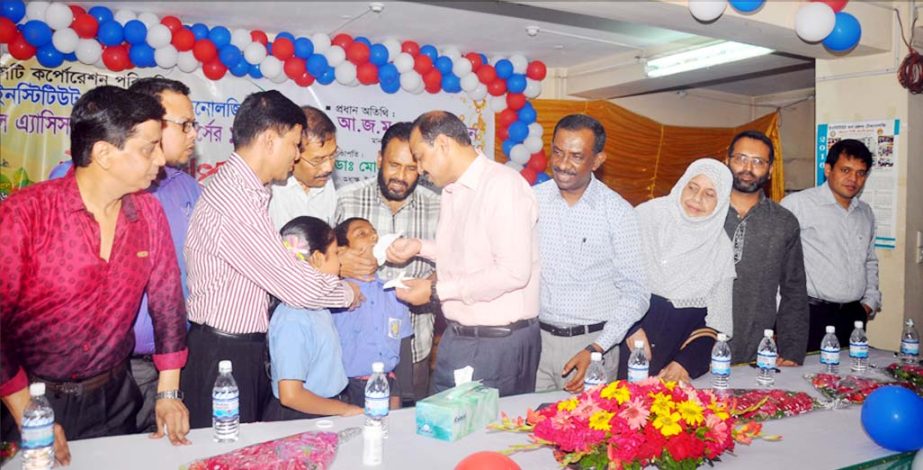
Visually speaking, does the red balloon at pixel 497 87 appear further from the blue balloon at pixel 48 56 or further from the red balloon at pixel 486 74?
A: the blue balloon at pixel 48 56

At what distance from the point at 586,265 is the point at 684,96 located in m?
6.21

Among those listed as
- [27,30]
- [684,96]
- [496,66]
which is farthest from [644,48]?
[27,30]

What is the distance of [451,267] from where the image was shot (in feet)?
8.77

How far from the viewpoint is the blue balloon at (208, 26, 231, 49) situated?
17.4 feet

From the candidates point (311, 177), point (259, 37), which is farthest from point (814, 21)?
point (259, 37)

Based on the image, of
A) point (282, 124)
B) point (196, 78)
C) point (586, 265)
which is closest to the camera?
point (282, 124)

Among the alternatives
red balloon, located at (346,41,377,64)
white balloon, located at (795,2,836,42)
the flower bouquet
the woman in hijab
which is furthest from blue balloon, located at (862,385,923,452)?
red balloon, located at (346,41,377,64)

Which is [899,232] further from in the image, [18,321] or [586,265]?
[18,321]

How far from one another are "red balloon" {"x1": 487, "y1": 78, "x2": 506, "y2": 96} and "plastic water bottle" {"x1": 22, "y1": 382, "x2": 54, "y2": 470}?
529 centimetres

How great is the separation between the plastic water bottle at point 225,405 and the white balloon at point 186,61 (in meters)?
3.96

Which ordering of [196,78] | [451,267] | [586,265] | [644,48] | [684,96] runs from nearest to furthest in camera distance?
[451,267] < [586,265] < [196,78] < [644,48] < [684,96]

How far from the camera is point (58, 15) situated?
466 cm

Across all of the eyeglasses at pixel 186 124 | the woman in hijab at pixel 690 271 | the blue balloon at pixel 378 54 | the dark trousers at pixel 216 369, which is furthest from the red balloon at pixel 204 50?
the woman in hijab at pixel 690 271

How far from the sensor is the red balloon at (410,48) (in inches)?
235
